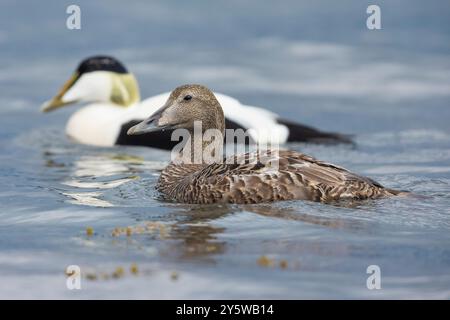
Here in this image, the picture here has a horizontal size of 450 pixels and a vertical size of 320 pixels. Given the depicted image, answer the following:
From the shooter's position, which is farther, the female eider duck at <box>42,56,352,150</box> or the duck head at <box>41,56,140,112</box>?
the duck head at <box>41,56,140,112</box>

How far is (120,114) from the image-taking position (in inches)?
504

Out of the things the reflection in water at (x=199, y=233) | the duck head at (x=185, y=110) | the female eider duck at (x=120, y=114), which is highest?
the duck head at (x=185, y=110)

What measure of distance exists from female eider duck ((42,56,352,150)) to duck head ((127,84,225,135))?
276 cm

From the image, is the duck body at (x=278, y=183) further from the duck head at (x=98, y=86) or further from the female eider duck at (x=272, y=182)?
the duck head at (x=98, y=86)

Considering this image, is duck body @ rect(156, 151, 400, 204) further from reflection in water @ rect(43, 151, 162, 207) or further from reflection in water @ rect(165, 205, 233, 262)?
reflection in water @ rect(43, 151, 162, 207)

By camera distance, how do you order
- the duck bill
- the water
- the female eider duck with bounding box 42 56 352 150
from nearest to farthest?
the water, the female eider duck with bounding box 42 56 352 150, the duck bill

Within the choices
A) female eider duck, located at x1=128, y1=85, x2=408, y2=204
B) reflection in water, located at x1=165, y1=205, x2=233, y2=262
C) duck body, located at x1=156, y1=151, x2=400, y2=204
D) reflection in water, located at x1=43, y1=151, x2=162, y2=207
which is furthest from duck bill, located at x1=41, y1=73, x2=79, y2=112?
reflection in water, located at x1=165, y1=205, x2=233, y2=262

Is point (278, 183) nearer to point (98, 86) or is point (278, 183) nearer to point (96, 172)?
point (96, 172)

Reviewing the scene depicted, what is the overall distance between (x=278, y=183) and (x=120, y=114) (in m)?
5.02

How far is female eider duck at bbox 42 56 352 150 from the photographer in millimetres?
12000

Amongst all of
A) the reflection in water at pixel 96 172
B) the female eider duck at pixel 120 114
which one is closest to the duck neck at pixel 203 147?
the reflection in water at pixel 96 172

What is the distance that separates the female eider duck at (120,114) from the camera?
39.4ft

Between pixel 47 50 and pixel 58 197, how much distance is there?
22.7 feet
